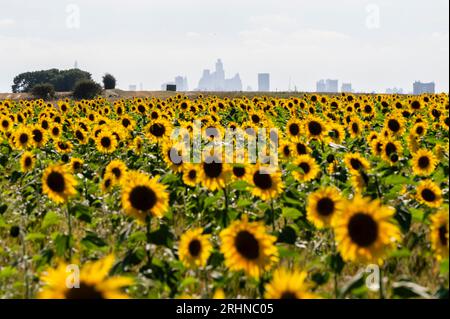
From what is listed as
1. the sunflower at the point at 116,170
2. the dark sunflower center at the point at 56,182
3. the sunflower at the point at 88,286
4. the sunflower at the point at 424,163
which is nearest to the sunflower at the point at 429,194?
the sunflower at the point at 424,163

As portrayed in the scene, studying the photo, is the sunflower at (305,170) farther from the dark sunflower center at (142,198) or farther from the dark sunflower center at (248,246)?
the dark sunflower center at (248,246)

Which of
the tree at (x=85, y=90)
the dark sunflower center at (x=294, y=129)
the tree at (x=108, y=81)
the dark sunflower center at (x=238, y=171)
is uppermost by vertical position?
the tree at (x=108, y=81)

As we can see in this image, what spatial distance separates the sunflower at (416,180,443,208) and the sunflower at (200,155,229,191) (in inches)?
97.7

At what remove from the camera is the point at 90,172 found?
31.7 ft

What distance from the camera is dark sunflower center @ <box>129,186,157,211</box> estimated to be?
5.30 meters

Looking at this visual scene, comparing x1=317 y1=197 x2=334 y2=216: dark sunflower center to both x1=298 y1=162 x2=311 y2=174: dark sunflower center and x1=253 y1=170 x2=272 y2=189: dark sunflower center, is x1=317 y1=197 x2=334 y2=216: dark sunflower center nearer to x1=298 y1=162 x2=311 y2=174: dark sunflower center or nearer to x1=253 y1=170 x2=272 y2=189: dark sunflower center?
x1=253 y1=170 x2=272 y2=189: dark sunflower center

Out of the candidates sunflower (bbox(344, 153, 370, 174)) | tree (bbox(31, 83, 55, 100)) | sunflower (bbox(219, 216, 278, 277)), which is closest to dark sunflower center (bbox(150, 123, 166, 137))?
sunflower (bbox(344, 153, 370, 174))

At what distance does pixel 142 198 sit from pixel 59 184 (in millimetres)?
1201

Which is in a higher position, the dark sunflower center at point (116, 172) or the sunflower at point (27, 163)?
the sunflower at point (27, 163)

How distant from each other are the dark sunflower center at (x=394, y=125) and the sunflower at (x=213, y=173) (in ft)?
19.5

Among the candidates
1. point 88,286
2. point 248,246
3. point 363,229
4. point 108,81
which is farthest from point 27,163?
point 108,81

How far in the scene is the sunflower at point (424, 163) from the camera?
8477 mm
